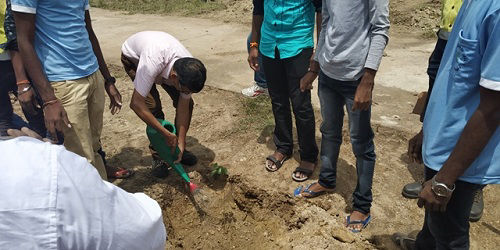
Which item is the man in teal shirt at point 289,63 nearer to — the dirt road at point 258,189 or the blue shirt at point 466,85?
the dirt road at point 258,189

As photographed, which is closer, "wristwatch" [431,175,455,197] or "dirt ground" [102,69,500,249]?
"wristwatch" [431,175,455,197]

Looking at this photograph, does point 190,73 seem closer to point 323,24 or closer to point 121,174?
point 323,24

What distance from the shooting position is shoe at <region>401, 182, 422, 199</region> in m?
2.97

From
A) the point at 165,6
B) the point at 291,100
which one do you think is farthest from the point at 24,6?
the point at 165,6

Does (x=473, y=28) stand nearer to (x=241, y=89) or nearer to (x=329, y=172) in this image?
(x=329, y=172)

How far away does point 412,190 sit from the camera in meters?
2.98

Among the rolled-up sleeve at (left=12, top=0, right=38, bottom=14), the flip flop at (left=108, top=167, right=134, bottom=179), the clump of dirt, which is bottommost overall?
the clump of dirt

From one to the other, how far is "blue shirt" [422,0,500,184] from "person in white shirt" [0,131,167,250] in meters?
1.24

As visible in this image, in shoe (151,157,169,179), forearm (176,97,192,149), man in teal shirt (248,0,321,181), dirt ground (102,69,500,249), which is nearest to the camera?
dirt ground (102,69,500,249)

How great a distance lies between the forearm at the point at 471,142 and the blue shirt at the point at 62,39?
2.12 meters

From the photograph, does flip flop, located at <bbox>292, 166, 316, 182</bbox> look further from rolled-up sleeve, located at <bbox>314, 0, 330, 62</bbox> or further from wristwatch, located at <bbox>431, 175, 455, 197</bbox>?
wristwatch, located at <bbox>431, 175, 455, 197</bbox>

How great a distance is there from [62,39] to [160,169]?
4.39ft

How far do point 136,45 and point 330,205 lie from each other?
1.92 meters

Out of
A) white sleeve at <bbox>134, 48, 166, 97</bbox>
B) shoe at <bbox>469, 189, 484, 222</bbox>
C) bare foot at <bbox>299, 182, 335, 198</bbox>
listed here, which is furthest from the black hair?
shoe at <bbox>469, 189, 484, 222</bbox>
